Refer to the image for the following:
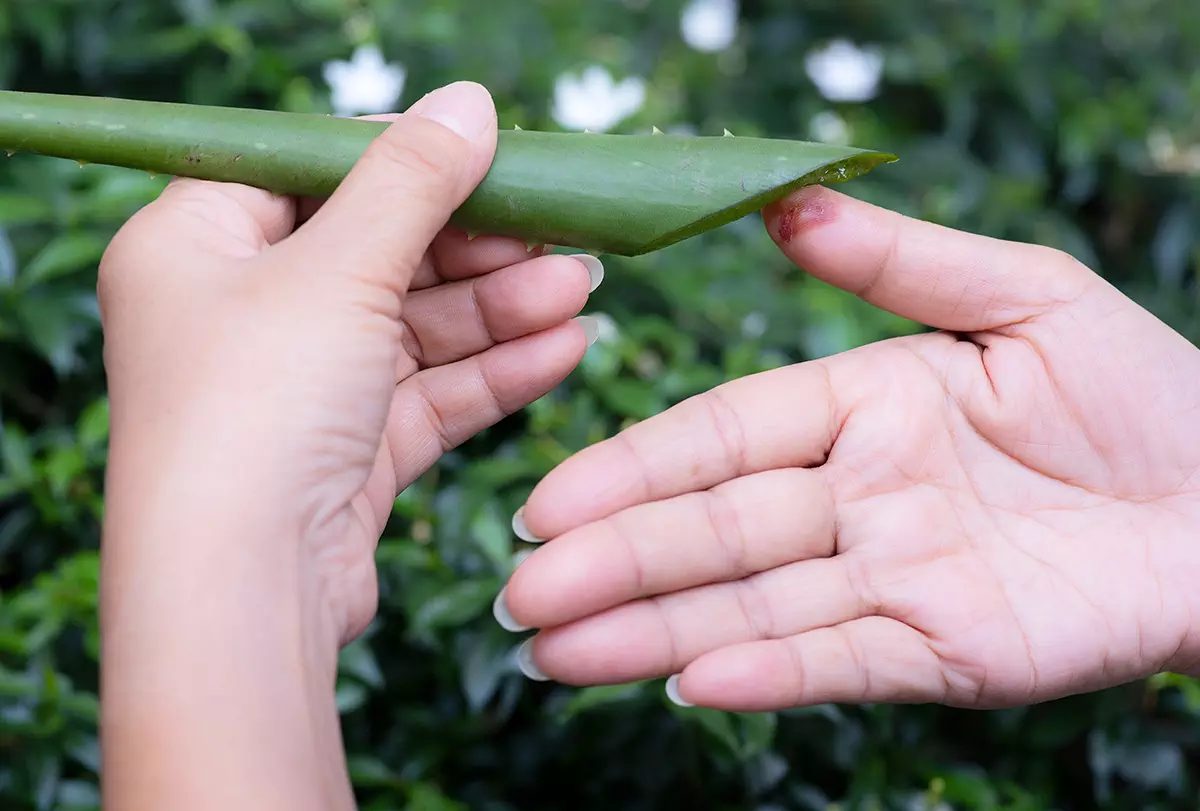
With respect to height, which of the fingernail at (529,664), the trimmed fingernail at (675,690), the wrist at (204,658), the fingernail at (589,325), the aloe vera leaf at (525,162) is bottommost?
the trimmed fingernail at (675,690)

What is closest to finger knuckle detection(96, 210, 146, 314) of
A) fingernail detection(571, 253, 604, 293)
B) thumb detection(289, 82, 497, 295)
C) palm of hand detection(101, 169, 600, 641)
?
palm of hand detection(101, 169, 600, 641)

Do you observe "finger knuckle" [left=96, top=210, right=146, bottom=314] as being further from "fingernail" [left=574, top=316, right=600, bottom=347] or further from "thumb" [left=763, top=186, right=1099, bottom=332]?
"thumb" [left=763, top=186, right=1099, bottom=332]

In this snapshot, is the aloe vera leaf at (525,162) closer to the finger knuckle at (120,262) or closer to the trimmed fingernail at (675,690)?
the finger knuckle at (120,262)

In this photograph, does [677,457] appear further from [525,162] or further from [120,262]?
[120,262]

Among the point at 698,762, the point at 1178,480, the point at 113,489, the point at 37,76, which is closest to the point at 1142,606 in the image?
the point at 1178,480

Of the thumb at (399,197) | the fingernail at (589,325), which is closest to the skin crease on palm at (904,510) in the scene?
the fingernail at (589,325)

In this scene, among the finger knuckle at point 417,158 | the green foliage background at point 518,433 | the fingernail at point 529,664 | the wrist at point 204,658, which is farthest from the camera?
the green foliage background at point 518,433

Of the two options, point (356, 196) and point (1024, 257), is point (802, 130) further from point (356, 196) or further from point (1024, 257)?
point (356, 196)

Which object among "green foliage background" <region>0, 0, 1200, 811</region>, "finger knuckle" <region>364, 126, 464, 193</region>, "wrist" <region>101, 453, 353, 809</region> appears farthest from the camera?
"green foliage background" <region>0, 0, 1200, 811</region>
